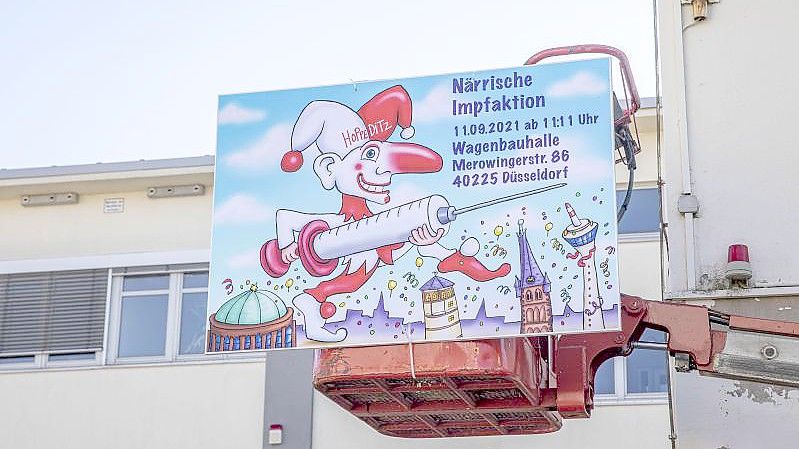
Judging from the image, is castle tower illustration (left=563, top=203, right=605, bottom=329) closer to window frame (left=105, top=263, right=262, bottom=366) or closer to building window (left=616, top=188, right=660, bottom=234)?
building window (left=616, top=188, right=660, bottom=234)

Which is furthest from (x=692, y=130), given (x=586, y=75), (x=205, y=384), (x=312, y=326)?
(x=205, y=384)

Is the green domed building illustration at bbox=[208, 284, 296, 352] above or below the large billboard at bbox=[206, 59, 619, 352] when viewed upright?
below

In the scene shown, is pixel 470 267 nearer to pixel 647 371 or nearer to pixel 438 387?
pixel 438 387

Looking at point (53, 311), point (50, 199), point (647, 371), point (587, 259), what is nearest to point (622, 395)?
point (647, 371)

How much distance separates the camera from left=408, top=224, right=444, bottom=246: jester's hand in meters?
11.3

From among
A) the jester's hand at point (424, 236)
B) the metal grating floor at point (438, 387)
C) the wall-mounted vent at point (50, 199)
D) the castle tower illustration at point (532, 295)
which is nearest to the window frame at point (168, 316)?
the wall-mounted vent at point (50, 199)

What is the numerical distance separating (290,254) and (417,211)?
109 cm

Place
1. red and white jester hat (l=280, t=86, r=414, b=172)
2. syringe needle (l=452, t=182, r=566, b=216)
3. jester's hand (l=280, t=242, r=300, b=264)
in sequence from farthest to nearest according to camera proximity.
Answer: red and white jester hat (l=280, t=86, r=414, b=172) → jester's hand (l=280, t=242, r=300, b=264) → syringe needle (l=452, t=182, r=566, b=216)

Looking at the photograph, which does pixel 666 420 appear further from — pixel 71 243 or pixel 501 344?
pixel 71 243

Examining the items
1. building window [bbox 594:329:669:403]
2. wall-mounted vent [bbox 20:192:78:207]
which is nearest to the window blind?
wall-mounted vent [bbox 20:192:78:207]

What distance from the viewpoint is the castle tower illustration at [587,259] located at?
10719 millimetres

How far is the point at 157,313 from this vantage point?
20.1 m

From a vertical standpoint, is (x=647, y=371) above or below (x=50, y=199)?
below

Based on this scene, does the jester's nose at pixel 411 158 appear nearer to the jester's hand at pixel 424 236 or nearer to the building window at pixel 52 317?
the jester's hand at pixel 424 236
